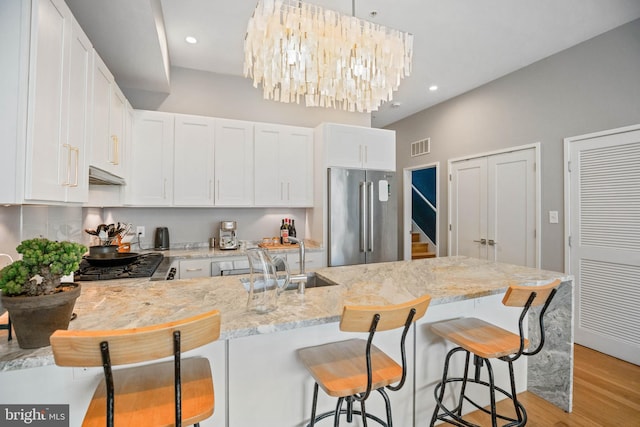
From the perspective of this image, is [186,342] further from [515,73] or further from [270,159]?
[515,73]

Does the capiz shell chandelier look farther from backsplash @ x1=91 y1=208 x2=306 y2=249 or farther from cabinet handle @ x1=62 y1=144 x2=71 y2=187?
backsplash @ x1=91 y1=208 x2=306 y2=249

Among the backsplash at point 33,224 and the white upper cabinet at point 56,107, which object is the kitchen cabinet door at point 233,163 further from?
the white upper cabinet at point 56,107

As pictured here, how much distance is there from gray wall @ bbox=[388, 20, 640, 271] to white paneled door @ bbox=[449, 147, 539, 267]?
0.45ft

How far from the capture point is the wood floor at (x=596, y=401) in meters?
1.91

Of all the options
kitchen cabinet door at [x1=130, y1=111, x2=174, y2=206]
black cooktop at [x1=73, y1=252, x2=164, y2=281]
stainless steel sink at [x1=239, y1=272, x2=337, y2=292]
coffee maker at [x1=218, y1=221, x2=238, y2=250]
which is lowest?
stainless steel sink at [x1=239, y1=272, x2=337, y2=292]

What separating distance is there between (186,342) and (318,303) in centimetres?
64

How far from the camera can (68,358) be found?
793 mm

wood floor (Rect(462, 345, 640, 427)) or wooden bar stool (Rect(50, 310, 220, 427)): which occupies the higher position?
wooden bar stool (Rect(50, 310, 220, 427))

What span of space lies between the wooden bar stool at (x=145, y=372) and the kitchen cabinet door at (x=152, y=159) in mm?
2316

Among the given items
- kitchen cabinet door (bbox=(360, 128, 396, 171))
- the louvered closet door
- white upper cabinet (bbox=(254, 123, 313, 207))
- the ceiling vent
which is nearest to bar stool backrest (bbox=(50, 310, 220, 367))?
white upper cabinet (bbox=(254, 123, 313, 207))

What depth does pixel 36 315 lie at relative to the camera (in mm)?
929

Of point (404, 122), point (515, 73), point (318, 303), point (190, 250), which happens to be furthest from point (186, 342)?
point (404, 122)

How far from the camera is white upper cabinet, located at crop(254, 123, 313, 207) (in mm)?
3496

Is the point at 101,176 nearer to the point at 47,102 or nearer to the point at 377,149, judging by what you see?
the point at 47,102
